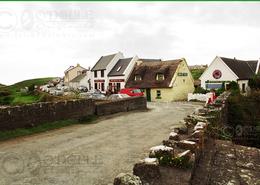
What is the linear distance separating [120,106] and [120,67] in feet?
80.1

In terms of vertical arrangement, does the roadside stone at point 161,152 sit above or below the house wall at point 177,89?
below

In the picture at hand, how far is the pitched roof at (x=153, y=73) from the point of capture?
Result: 127ft

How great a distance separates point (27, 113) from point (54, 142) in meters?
3.29

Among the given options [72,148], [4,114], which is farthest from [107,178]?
[4,114]

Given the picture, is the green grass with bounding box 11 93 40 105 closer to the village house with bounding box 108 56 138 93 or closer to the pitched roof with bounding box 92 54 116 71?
the pitched roof with bounding box 92 54 116 71

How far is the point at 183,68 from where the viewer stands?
134 ft

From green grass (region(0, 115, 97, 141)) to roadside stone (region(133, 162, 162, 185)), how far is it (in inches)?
378

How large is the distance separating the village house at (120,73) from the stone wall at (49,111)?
2201 centimetres

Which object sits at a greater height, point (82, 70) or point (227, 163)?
point (82, 70)

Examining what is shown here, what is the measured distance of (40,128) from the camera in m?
14.4

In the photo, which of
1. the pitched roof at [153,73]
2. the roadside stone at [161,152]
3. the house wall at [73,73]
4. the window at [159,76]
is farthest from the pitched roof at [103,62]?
the roadside stone at [161,152]

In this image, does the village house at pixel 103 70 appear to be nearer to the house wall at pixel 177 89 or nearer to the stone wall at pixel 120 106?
the house wall at pixel 177 89

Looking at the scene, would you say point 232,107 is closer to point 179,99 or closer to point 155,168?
point 155,168

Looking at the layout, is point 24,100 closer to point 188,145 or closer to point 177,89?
point 177,89
